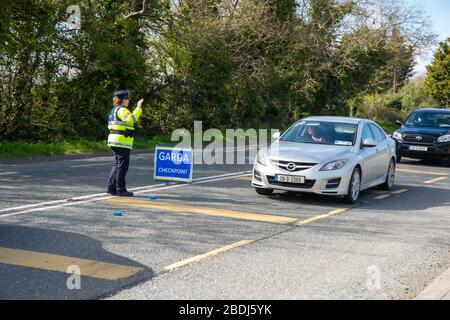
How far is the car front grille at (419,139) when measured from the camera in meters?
19.6

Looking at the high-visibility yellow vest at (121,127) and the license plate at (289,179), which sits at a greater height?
the high-visibility yellow vest at (121,127)

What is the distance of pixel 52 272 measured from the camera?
6.22m

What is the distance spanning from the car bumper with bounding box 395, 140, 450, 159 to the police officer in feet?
37.0

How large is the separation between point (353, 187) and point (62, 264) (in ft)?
20.6

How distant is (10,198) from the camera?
10359 mm

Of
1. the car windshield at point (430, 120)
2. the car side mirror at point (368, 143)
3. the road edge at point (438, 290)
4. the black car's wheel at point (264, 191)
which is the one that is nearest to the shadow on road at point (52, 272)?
the road edge at point (438, 290)

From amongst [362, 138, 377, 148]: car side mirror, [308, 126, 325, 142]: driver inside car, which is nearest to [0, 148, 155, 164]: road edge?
[308, 126, 325, 142]: driver inside car

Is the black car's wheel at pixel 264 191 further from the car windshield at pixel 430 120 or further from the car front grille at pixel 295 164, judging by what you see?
the car windshield at pixel 430 120

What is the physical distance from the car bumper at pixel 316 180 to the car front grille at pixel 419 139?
9.25m

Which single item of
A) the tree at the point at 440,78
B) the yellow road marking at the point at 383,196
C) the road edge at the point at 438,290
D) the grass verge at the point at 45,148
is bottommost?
the road edge at the point at 438,290

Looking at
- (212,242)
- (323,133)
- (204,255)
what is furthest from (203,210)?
(323,133)

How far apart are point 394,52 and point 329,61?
6.68 metres

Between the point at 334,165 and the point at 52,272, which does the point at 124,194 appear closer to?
the point at 334,165

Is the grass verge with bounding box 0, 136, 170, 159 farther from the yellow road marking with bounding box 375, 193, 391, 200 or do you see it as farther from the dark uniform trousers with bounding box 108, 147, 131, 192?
the yellow road marking with bounding box 375, 193, 391, 200
